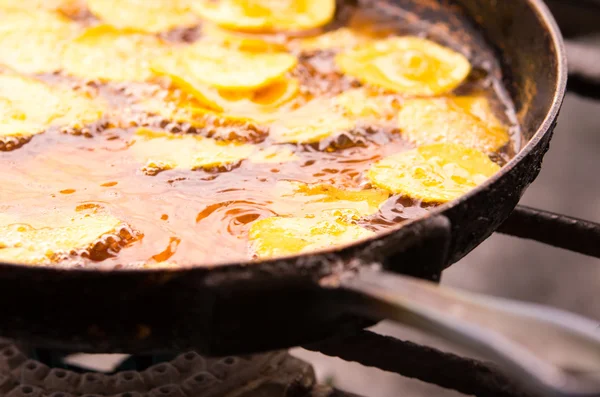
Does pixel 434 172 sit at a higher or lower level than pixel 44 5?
lower

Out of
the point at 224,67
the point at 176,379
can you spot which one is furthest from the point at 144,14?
the point at 176,379

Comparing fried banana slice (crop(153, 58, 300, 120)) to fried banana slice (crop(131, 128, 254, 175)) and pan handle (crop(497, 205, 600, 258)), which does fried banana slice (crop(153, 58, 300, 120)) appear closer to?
fried banana slice (crop(131, 128, 254, 175))

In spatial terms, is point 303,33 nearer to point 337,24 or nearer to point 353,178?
point 337,24

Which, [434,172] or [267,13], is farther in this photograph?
[267,13]

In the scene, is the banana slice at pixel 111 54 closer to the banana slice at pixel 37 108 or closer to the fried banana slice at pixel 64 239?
the banana slice at pixel 37 108

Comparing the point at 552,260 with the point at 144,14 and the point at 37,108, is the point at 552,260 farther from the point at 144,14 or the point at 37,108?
the point at 37,108

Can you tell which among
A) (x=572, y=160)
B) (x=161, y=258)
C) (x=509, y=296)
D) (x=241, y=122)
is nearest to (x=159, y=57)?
(x=241, y=122)

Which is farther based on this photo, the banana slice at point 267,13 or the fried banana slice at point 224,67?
the banana slice at point 267,13

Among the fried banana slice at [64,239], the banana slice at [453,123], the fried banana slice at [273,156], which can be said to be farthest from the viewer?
the banana slice at [453,123]

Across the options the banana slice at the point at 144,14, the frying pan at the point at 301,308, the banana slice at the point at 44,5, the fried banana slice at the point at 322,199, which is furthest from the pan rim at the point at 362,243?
the banana slice at the point at 44,5
